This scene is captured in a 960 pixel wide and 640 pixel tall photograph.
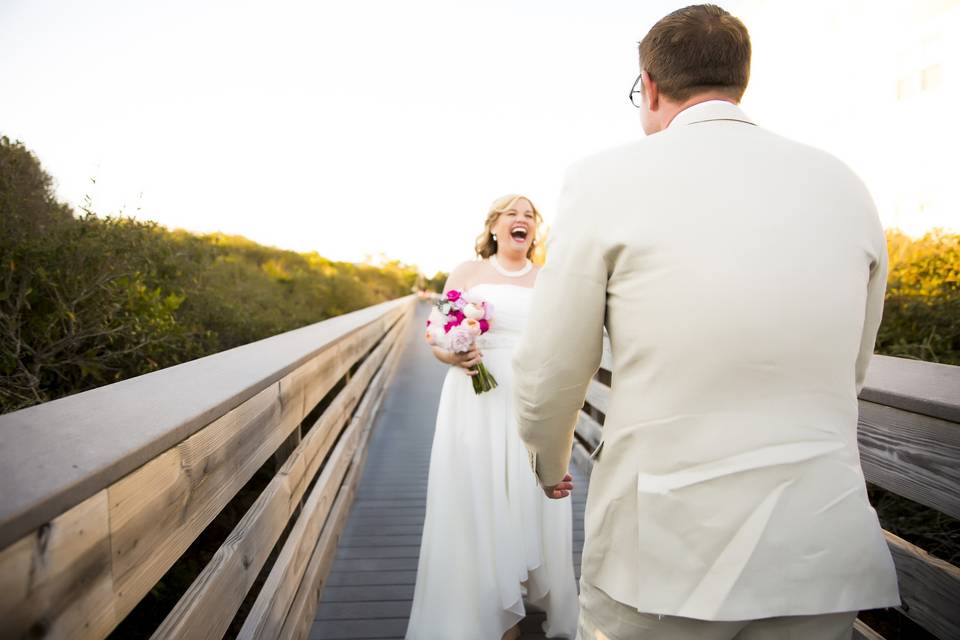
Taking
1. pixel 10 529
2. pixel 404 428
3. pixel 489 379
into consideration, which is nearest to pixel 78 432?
pixel 10 529

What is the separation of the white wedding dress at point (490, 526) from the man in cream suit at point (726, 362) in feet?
5.31

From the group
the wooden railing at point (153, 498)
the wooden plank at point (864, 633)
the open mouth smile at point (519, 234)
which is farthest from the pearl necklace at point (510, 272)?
the wooden plank at point (864, 633)

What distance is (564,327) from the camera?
113 cm

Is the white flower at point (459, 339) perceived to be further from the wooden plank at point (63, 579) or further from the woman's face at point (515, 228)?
the wooden plank at point (63, 579)

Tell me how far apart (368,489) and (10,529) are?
4086 millimetres

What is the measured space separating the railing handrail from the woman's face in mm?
1668

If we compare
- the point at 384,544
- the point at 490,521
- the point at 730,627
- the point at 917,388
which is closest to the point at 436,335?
the point at 490,521

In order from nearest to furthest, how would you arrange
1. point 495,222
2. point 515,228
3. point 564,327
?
point 564,327 < point 515,228 < point 495,222

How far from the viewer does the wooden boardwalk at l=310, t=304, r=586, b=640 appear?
9.35 feet

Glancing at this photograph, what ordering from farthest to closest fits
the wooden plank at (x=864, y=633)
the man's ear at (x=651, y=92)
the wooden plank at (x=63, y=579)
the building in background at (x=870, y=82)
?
1. the building in background at (x=870, y=82)
2. the wooden plank at (x=864, y=633)
3. the man's ear at (x=651, y=92)
4. the wooden plank at (x=63, y=579)

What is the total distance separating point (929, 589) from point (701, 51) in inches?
65.8

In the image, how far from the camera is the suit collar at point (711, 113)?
114 cm

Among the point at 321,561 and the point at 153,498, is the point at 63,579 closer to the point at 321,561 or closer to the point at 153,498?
the point at 153,498

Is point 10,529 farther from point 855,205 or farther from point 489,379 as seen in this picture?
point 489,379
